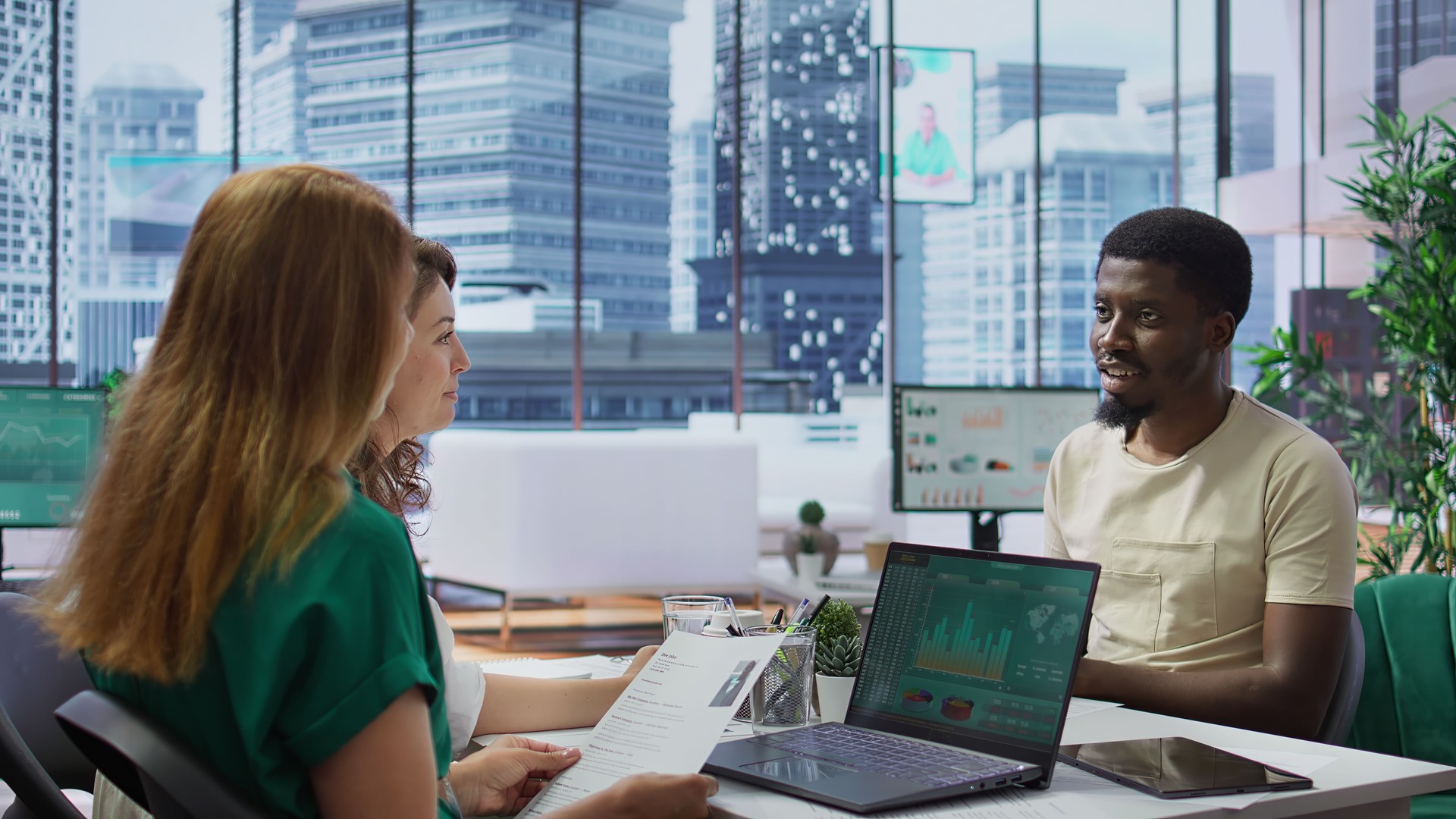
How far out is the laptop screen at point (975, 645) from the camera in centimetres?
122

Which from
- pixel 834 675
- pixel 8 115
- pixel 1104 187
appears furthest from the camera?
pixel 1104 187

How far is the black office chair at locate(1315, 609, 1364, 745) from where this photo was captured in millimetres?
1625

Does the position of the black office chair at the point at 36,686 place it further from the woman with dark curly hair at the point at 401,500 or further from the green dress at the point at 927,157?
the green dress at the point at 927,157

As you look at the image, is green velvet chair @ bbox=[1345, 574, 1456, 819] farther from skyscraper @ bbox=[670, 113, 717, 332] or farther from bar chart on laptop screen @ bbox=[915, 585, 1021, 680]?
skyscraper @ bbox=[670, 113, 717, 332]

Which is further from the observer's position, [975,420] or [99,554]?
[975,420]

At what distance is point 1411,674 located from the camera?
71.8 inches

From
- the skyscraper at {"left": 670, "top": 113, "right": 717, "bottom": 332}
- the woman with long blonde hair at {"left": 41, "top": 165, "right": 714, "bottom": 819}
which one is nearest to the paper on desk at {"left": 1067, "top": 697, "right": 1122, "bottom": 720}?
the woman with long blonde hair at {"left": 41, "top": 165, "right": 714, "bottom": 819}

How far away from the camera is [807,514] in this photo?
14.2 ft

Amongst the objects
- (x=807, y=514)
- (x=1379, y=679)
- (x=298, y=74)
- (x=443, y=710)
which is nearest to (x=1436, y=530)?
(x=807, y=514)

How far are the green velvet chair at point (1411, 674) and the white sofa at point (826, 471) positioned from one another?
3849 mm

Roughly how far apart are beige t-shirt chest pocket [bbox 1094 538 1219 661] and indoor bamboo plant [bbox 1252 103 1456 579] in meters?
2.31

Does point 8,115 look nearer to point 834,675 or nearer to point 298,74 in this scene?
point 298,74

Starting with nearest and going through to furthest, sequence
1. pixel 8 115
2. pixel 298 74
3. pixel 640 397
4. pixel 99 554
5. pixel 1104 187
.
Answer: pixel 99 554 → pixel 8 115 → pixel 298 74 → pixel 1104 187 → pixel 640 397

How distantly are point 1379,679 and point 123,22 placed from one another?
24.6 ft
